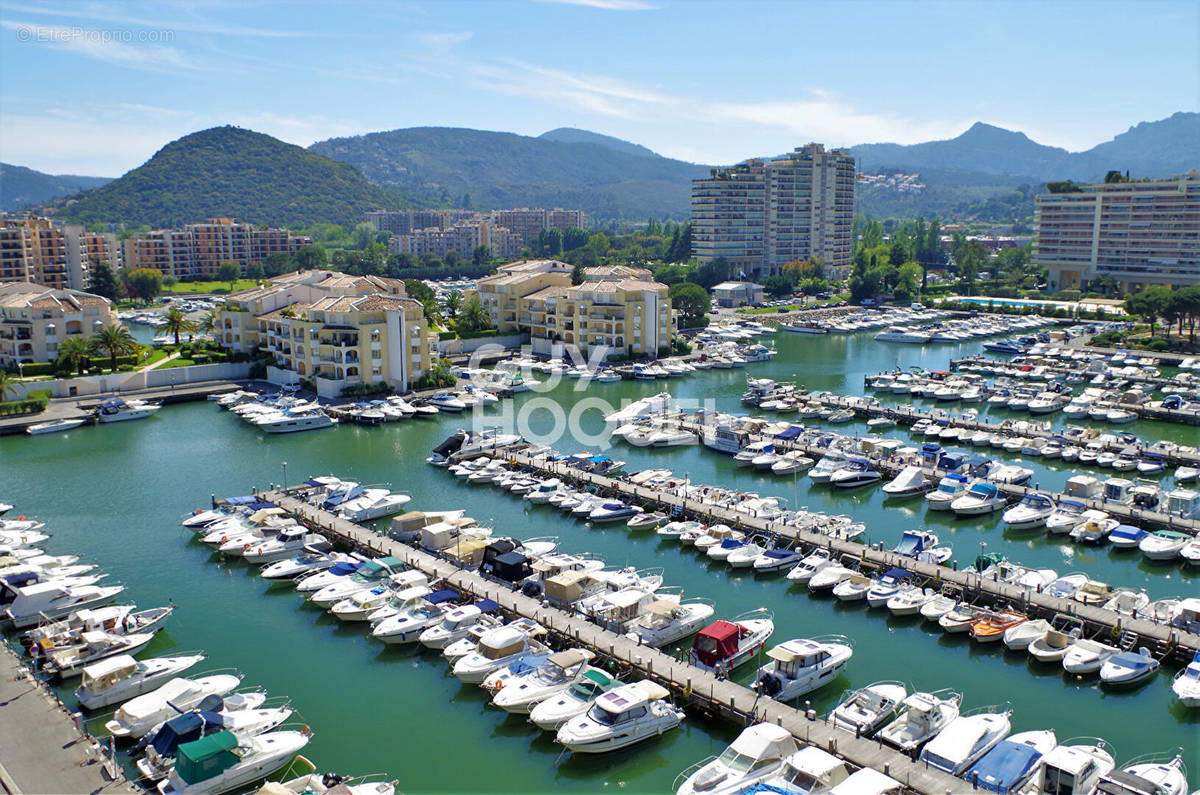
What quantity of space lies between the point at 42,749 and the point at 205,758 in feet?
10.7

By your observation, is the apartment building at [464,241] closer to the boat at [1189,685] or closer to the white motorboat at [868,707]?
the white motorboat at [868,707]

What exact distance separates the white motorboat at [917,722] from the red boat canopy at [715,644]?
374 centimetres

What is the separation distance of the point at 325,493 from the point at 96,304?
35570 mm

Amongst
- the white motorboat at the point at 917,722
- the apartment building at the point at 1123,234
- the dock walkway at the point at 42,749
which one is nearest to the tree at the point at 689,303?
the apartment building at the point at 1123,234

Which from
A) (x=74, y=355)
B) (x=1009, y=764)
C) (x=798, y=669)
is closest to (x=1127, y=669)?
(x=1009, y=764)

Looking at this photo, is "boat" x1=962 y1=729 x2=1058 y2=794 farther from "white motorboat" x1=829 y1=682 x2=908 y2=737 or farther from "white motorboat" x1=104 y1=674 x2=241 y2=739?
"white motorboat" x1=104 y1=674 x2=241 y2=739

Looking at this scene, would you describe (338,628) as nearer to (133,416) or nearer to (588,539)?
(588,539)

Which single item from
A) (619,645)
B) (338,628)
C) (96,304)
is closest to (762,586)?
(619,645)

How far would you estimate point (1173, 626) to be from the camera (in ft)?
67.5

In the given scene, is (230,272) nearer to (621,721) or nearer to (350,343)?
(350,343)

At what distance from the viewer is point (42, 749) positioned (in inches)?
610

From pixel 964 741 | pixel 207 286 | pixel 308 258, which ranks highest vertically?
pixel 308 258

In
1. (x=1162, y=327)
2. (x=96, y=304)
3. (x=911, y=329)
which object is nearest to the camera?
(x=96, y=304)

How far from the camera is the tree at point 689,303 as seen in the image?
7844 cm
